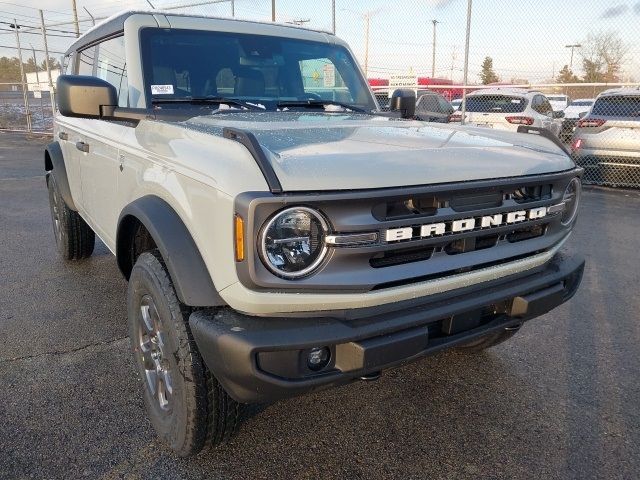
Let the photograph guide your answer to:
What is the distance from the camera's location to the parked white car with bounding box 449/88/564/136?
11031mm

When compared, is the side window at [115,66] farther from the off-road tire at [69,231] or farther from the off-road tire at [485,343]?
the off-road tire at [485,343]

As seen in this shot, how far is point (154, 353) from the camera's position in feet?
7.95

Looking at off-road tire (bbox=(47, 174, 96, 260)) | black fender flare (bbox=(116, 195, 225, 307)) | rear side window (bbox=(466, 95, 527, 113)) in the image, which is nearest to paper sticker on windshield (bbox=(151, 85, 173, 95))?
black fender flare (bbox=(116, 195, 225, 307))

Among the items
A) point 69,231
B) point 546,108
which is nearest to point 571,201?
point 69,231

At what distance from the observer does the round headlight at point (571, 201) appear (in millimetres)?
2600

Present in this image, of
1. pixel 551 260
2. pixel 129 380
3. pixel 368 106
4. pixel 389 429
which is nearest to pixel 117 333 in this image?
pixel 129 380

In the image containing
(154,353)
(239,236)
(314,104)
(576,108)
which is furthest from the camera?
(576,108)

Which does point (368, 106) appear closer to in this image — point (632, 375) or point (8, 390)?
point (632, 375)

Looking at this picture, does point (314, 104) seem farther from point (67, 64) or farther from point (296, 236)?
point (67, 64)

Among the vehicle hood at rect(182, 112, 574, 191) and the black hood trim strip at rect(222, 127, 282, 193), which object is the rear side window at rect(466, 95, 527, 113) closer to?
the vehicle hood at rect(182, 112, 574, 191)

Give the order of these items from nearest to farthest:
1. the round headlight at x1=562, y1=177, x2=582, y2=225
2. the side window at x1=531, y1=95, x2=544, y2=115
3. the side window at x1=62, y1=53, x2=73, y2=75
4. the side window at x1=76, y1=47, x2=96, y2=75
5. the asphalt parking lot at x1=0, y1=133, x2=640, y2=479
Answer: the asphalt parking lot at x1=0, y1=133, x2=640, y2=479, the round headlight at x1=562, y1=177, x2=582, y2=225, the side window at x1=76, y1=47, x2=96, y2=75, the side window at x1=62, y1=53, x2=73, y2=75, the side window at x1=531, y1=95, x2=544, y2=115

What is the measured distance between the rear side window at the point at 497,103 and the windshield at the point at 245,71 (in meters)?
8.28

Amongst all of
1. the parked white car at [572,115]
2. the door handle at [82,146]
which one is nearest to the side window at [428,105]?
the parked white car at [572,115]

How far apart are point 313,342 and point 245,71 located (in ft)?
6.87
